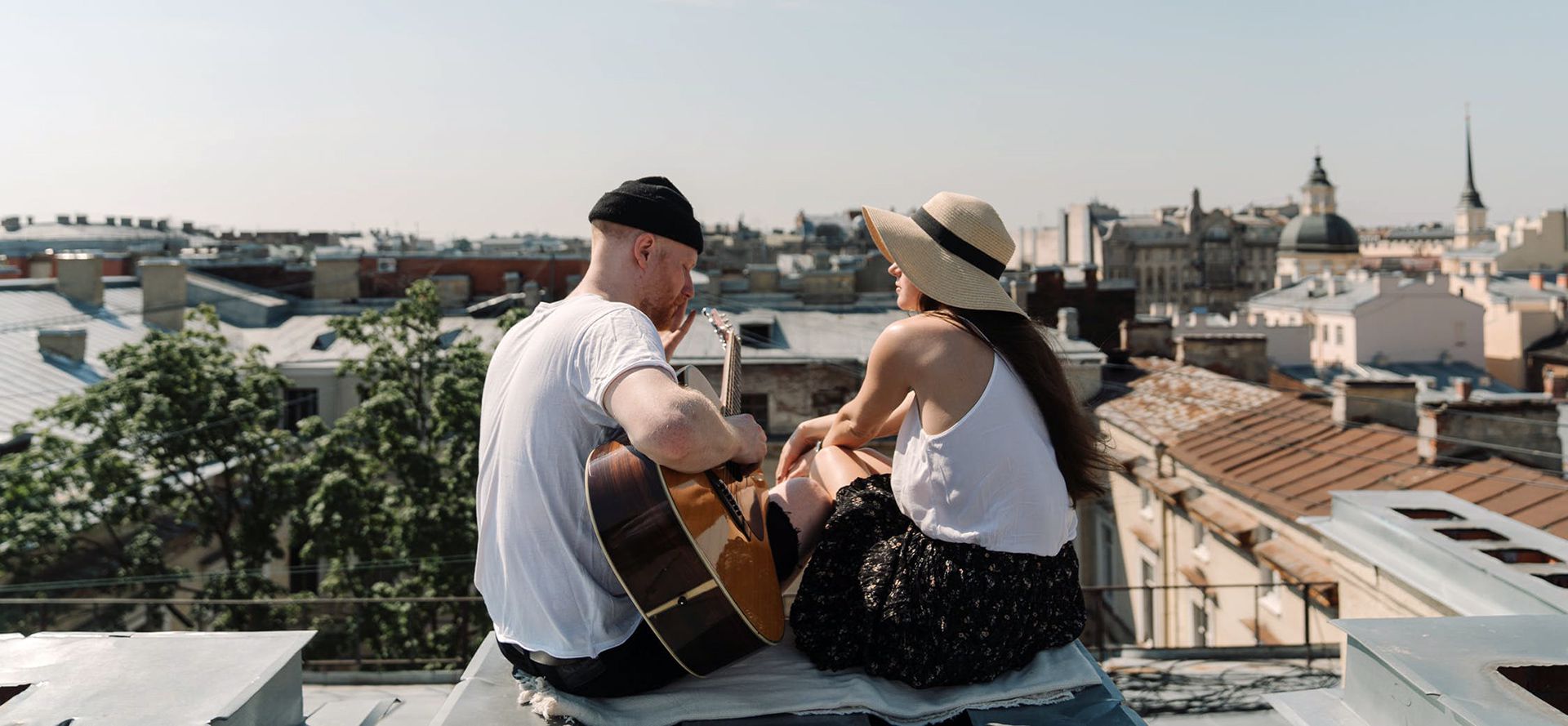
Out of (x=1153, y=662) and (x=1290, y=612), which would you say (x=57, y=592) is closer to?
(x=1153, y=662)

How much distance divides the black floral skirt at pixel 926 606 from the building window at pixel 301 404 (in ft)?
66.9

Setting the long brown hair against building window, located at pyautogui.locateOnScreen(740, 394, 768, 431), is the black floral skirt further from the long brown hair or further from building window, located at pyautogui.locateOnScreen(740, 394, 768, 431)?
building window, located at pyautogui.locateOnScreen(740, 394, 768, 431)

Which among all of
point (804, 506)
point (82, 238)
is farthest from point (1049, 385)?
point (82, 238)

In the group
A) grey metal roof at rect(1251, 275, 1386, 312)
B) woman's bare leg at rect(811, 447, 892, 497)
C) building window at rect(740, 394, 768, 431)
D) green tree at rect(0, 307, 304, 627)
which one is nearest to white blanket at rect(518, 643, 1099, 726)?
woman's bare leg at rect(811, 447, 892, 497)

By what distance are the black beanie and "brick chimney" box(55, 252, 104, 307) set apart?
2640 centimetres

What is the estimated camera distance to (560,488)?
304 cm

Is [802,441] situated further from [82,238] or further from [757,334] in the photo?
[82,238]

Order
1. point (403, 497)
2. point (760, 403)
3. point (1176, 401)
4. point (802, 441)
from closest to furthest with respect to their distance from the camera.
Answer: point (802, 441)
point (403, 497)
point (1176, 401)
point (760, 403)

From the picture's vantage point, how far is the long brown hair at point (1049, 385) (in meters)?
3.46

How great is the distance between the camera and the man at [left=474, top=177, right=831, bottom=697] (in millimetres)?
2904

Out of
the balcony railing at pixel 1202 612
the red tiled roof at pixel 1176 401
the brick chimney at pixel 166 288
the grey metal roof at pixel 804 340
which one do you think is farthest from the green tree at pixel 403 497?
the brick chimney at pixel 166 288

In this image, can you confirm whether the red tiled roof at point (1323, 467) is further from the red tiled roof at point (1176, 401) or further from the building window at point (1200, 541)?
the building window at point (1200, 541)

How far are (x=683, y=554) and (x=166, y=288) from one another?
91.8 ft

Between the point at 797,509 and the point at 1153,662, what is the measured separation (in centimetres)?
491
